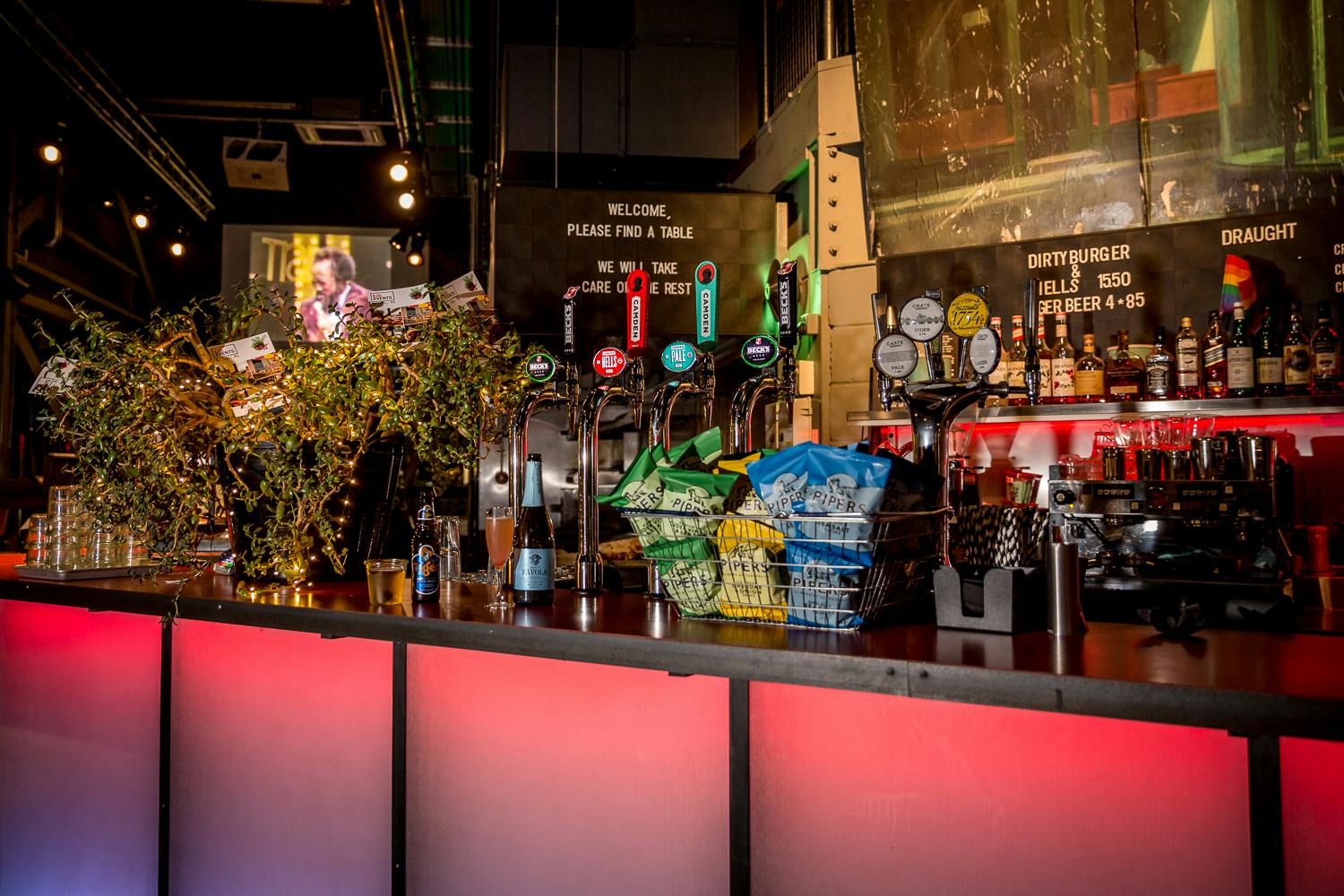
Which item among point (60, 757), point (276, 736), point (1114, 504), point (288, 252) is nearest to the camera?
point (276, 736)

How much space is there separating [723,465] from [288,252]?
8.37 meters

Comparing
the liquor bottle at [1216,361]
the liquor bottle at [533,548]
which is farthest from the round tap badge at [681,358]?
the liquor bottle at [1216,361]

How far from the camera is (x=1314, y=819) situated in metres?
1.08

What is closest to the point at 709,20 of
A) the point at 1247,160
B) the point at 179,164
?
the point at 1247,160

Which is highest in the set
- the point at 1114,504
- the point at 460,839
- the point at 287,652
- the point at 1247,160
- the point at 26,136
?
the point at 26,136

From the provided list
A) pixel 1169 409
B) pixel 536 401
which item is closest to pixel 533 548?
pixel 536 401

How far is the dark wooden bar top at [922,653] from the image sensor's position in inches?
39.9

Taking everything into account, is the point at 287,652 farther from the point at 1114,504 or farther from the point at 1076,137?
the point at 1076,137

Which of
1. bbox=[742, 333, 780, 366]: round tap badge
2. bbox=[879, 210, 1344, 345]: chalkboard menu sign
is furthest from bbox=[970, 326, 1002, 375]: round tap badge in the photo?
bbox=[879, 210, 1344, 345]: chalkboard menu sign

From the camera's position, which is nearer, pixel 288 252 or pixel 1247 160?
pixel 1247 160

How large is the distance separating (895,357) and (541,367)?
0.79 metres

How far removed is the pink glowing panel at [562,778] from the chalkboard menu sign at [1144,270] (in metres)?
2.84

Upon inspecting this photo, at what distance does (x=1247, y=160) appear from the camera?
3.39 metres

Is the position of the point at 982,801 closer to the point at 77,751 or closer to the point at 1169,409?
the point at 77,751
